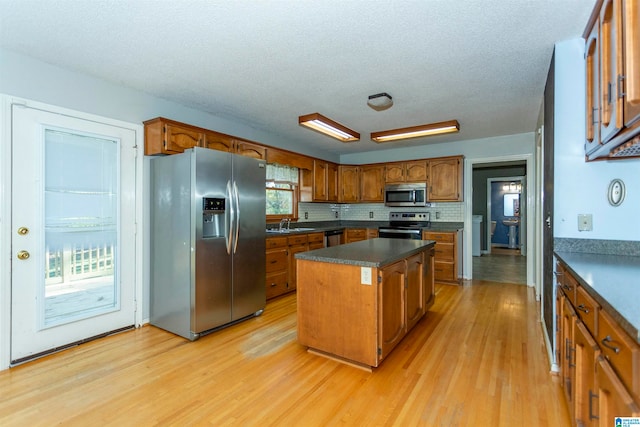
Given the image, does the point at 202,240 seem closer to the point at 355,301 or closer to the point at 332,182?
the point at 355,301

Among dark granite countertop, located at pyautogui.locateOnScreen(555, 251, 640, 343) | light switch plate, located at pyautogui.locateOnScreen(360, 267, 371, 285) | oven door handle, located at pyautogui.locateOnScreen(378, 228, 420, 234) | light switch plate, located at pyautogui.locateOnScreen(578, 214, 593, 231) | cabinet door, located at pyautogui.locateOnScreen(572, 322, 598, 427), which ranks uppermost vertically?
light switch plate, located at pyautogui.locateOnScreen(578, 214, 593, 231)

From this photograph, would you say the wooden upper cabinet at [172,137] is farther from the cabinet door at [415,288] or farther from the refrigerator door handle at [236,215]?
the cabinet door at [415,288]

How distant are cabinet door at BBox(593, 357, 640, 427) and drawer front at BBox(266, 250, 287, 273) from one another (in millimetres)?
3482

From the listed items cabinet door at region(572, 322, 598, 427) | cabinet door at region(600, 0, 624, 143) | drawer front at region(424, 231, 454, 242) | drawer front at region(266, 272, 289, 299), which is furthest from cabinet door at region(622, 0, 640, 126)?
drawer front at region(424, 231, 454, 242)

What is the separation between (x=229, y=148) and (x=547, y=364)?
151 inches

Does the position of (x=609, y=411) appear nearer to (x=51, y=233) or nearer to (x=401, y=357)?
(x=401, y=357)

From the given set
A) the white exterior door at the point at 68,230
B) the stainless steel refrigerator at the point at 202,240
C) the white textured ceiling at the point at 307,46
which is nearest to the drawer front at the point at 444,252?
the white textured ceiling at the point at 307,46

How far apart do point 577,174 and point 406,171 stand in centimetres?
363

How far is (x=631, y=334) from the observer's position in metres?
0.88

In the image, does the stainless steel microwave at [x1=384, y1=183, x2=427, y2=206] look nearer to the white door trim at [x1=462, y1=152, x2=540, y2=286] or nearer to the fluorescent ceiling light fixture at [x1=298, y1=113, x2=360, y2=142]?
the white door trim at [x1=462, y1=152, x2=540, y2=286]

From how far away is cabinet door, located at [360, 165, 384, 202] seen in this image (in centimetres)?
614

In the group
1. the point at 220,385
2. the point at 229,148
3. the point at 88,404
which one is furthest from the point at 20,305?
the point at 229,148

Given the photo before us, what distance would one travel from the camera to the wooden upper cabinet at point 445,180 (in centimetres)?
534

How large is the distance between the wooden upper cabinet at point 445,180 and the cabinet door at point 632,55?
13.4 ft
